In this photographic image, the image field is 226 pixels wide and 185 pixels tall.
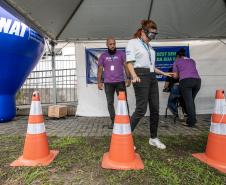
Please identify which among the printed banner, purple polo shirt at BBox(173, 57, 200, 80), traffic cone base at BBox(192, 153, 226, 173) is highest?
the printed banner

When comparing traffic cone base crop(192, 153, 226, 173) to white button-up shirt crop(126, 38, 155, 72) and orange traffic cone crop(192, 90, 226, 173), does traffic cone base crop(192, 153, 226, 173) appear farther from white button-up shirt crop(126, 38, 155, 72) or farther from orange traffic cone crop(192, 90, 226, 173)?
white button-up shirt crop(126, 38, 155, 72)

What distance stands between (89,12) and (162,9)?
187cm

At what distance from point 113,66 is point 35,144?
288 cm

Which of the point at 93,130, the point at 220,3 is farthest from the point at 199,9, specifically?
the point at 93,130

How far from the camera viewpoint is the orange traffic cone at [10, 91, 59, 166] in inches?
140

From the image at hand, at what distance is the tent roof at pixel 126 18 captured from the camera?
6613 millimetres

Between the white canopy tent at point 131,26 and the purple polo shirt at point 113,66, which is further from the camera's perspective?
the white canopy tent at point 131,26

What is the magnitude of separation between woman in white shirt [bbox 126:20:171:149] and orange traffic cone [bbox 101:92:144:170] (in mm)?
471

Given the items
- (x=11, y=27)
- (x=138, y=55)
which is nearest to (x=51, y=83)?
(x=11, y=27)

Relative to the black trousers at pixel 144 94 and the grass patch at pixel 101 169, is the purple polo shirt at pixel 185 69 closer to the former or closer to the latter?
the grass patch at pixel 101 169

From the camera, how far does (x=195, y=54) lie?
8.41 metres

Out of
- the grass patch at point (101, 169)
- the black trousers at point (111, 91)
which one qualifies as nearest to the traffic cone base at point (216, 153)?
the grass patch at point (101, 169)

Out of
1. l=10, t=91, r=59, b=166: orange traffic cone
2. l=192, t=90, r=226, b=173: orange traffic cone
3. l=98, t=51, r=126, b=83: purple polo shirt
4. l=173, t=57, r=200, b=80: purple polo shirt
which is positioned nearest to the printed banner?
l=173, t=57, r=200, b=80: purple polo shirt

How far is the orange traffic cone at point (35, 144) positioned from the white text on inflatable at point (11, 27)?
3502mm
